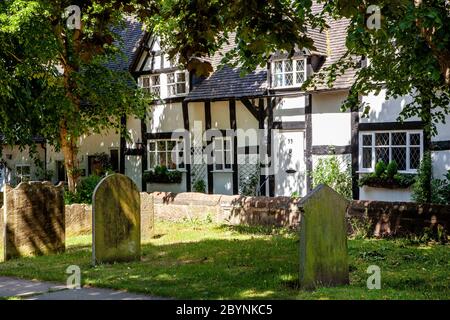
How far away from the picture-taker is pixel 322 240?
823 centimetres

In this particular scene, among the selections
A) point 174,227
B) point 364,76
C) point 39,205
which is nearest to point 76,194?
point 174,227

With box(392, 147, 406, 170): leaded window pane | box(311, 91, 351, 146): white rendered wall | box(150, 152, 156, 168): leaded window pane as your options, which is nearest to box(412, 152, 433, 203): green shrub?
box(392, 147, 406, 170): leaded window pane

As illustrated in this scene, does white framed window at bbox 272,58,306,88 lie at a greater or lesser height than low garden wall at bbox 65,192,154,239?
greater

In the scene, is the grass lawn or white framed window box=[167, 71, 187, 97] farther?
white framed window box=[167, 71, 187, 97]

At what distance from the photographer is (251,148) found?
23828 millimetres

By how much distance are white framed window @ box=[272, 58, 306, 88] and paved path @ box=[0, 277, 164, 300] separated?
1493cm

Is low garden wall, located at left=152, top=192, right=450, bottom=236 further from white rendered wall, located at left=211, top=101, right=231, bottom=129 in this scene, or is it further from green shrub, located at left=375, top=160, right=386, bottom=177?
white rendered wall, located at left=211, top=101, right=231, bottom=129

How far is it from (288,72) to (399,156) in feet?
16.7

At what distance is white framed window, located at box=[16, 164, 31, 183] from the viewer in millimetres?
33628

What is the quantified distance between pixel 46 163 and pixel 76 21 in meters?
16.4

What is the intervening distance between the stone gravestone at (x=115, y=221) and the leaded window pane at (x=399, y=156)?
11.7 metres

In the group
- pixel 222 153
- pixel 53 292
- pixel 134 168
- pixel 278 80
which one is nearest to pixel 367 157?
pixel 278 80

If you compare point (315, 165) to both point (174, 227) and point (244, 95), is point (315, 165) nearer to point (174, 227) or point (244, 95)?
point (244, 95)

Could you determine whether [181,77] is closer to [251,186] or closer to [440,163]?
[251,186]
